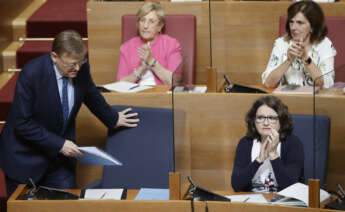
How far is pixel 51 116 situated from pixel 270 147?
618 mm

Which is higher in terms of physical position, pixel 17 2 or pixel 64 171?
pixel 17 2

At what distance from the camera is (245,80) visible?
2.73 m

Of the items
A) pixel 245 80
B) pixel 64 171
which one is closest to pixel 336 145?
pixel 64 171

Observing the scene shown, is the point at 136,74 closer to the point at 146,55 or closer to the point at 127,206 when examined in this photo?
the point at 146,55

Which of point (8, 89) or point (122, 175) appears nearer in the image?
point (122, 175)

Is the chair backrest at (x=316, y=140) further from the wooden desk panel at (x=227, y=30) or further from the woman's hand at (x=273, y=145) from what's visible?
the wooden desk panel at (x=227, y=30)

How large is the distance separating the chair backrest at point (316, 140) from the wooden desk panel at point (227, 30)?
0.90 metres

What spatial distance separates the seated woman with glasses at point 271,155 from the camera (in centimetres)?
175

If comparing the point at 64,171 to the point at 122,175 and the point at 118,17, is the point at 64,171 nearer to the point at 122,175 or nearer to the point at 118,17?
the point at 122,175

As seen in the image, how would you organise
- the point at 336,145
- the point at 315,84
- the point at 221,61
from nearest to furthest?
1. the point at 315,84
2. the point at 336,145
3. the point at 221,61

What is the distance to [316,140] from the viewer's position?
1698mm

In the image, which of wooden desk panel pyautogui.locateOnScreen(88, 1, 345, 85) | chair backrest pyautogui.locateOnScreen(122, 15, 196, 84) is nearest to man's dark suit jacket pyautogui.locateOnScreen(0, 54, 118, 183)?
chair backrest pyautogui.locateOnScreen(122, 15, 196, 84)

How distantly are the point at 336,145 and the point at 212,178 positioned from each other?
43cm

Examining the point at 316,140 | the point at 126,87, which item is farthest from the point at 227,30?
the point at 316,140
